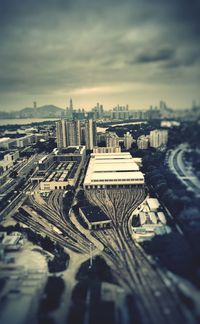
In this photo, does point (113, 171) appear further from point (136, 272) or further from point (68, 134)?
point (136, 272)

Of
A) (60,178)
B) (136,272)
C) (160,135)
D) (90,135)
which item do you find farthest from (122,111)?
(90,135)

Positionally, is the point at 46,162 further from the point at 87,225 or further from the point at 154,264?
the point at 154,264

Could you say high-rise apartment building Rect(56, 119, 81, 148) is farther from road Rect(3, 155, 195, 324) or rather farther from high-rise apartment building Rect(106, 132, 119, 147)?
road Rect(3, 155, 195, 324)

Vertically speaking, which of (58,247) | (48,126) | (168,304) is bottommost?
(58,247)

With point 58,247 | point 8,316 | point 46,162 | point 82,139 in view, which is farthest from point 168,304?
point 82,139

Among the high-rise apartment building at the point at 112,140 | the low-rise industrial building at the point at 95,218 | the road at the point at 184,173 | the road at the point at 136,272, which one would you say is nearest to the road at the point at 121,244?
the road at the point at 136,272
